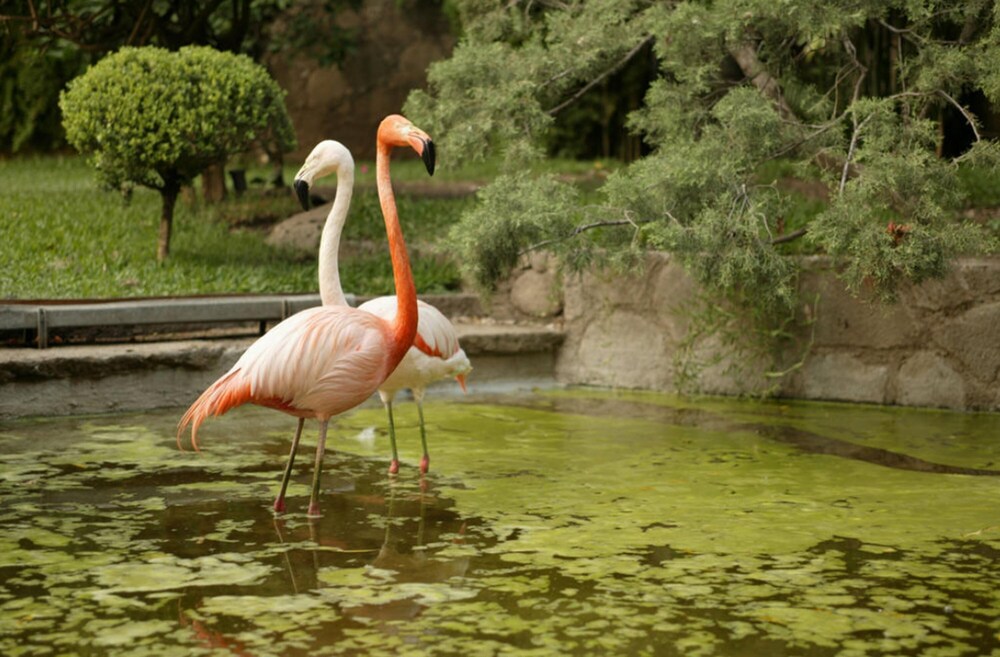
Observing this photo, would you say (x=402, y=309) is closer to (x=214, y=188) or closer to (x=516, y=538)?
(x=516, y=538)

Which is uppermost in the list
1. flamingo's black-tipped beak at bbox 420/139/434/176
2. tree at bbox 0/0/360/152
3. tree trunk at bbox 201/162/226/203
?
→ tree at bbox 0/0/360/152

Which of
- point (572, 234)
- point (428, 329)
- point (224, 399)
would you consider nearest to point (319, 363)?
point (224, 399)

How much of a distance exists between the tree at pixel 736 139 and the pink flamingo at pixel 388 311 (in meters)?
1.15

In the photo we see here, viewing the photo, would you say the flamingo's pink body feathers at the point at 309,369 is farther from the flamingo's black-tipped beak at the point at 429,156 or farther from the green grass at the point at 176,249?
the green grass at the point at 176,249

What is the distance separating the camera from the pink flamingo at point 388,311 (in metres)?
5.18

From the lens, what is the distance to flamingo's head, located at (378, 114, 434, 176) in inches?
182

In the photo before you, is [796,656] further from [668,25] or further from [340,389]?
[668,25]

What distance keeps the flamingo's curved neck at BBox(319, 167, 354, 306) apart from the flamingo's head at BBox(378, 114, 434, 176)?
0.29 metres

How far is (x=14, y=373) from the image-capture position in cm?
646

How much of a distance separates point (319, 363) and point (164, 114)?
391 centimetres

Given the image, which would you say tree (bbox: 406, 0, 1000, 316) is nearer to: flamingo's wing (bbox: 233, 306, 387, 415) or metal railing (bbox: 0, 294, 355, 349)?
metal railing (bbox: 0, 294, 355, 349)

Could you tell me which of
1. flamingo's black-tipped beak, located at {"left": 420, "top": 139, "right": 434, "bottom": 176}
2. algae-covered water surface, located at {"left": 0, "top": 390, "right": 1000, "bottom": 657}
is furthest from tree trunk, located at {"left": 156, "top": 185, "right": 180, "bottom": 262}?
flamingo's black-tipped beak, located at {"left": 420, "top": 139, "right": 434, "bottom": 176}

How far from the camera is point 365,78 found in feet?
47.5

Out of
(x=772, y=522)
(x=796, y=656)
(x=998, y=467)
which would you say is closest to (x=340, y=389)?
(x=772, y=522)
